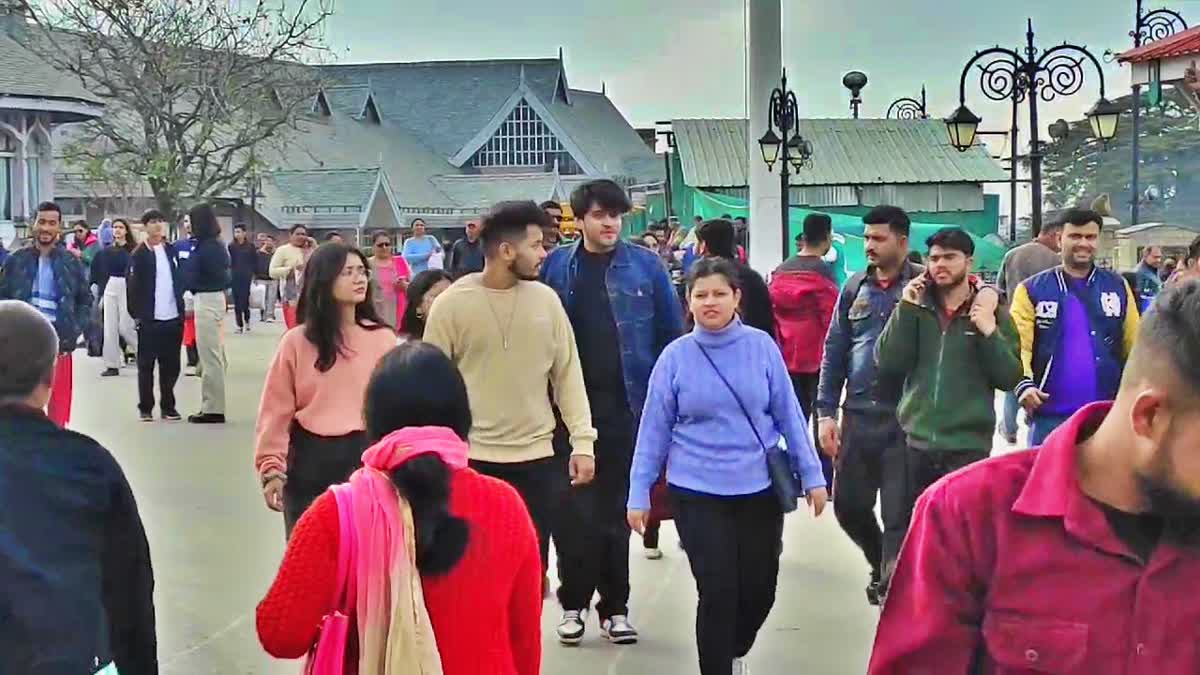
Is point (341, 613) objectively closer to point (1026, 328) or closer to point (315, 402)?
point (315, 402)

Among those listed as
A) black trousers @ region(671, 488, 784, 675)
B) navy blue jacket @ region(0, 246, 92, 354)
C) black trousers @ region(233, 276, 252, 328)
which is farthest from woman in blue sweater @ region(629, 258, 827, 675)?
black trousers @ region(233, 276, 252, 328)

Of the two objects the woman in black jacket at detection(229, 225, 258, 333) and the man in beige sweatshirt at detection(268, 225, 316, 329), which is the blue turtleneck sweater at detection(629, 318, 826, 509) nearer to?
the man in beige sweatshirt at detection(268, 225, 316, 329)

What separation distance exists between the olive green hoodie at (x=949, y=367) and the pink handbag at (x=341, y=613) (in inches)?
138

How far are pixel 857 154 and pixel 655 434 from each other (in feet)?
161

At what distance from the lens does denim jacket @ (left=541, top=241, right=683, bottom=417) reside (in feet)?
20.6

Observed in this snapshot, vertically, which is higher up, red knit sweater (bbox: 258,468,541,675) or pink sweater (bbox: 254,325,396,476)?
pink sweater (bbox: 254,325,396,476)

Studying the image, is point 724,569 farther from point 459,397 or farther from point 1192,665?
point 1192,665

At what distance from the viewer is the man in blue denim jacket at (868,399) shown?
6.66m

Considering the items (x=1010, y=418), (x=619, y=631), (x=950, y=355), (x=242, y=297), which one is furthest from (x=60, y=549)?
(x=242, y=297)

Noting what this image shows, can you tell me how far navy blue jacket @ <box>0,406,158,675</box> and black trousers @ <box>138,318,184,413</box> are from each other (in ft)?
32.3

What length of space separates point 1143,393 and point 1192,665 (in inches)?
14.3

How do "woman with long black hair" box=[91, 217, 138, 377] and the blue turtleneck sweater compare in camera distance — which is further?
"woman with long black hair" box=[91, 217, 138, 377]

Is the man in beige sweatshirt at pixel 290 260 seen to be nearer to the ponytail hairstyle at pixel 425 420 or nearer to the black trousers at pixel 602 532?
the black trousers at pixel 602 532

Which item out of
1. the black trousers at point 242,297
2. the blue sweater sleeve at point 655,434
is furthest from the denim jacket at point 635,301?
the black trousers at point 242,297
